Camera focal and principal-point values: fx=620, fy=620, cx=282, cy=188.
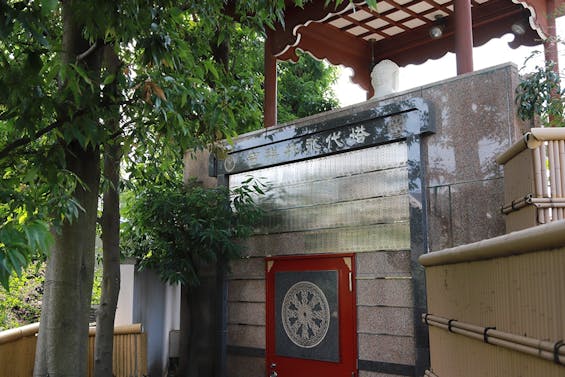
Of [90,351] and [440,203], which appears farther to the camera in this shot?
[90,351]

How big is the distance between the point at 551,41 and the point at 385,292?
313cm

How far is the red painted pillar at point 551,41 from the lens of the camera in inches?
251

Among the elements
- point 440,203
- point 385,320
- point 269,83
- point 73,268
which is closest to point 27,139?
point 73,268

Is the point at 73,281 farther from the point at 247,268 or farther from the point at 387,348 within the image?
the point at 247,268

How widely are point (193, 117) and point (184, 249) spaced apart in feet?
10.4

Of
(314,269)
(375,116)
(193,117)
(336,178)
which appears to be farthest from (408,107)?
(193,117)

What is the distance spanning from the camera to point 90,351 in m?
7.00

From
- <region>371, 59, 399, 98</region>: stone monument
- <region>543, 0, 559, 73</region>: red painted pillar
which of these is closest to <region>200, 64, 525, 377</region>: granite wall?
<region>543, 0, 559, 73</region>: red painted pillar

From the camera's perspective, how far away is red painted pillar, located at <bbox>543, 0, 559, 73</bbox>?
6.37 metres

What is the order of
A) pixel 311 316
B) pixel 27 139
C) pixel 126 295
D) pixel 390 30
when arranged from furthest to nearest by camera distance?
pixel 390 30 → pixel 126 295 → pixel 311 316 → pixel 27 139

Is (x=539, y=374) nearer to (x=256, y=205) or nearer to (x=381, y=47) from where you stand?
(x=256, y=205)

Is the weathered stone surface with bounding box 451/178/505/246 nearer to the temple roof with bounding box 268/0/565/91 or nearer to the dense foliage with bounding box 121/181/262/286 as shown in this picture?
the dense foliage with bounding box 121/181/262/286

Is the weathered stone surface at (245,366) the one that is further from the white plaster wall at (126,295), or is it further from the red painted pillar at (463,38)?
the red painted pillar at (463,38)

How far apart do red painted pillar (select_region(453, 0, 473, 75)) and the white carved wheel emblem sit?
2.78m
